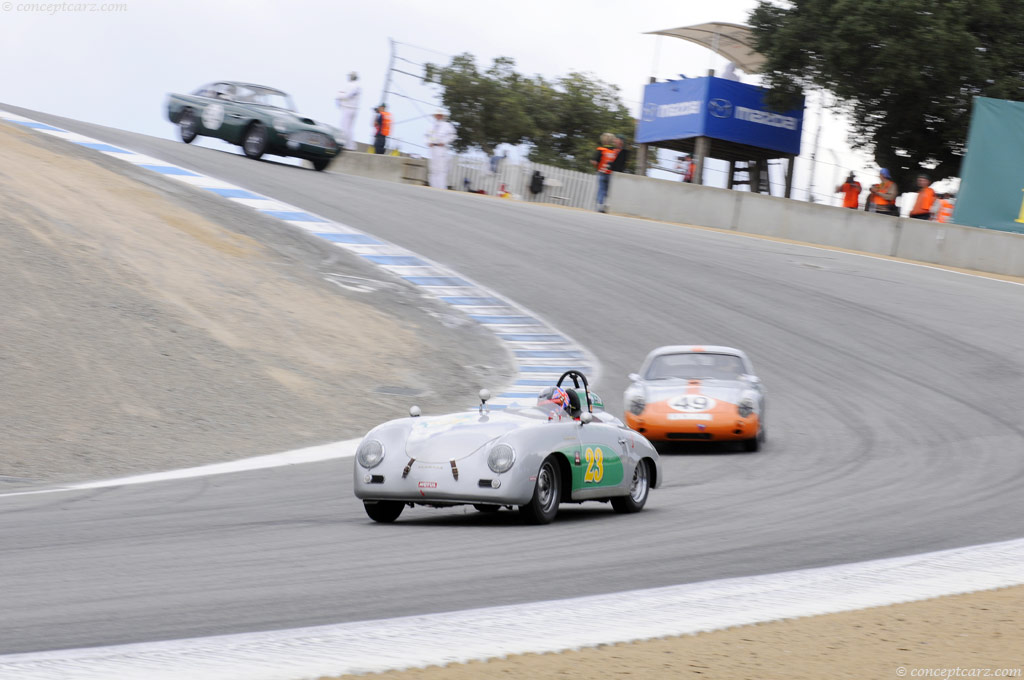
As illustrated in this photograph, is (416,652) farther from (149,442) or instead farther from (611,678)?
(149,442)

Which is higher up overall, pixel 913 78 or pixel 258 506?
pixel 913 78

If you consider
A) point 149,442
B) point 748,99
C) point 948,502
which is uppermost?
point 748,99

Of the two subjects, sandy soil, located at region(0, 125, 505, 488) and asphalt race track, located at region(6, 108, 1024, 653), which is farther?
sandy soil, located at region(0, 125, 505, 488)

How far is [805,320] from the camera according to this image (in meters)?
20.0

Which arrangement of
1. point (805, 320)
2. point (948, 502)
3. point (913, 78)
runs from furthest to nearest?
point (913, 78)
point (805, 320)
point (948, 502)

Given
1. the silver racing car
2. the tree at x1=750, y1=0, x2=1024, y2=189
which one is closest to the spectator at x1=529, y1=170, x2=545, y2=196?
the tree at x1=750, y1=0, x2=1024, y2=189

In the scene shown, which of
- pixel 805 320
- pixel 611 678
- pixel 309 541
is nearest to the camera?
pixel 611 678

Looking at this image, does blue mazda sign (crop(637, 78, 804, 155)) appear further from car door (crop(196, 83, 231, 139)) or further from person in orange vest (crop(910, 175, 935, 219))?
car door (crop(196, 83, 231, 139))

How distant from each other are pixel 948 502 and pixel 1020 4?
931 inches

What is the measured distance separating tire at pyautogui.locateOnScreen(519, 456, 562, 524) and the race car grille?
1979cm

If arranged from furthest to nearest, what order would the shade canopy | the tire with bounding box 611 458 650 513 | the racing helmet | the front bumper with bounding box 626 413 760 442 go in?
the shade canopy < the front bumper with bounding box 626 413 760 442 < the tire with bounding box 611 458 650 513 < the racing helmet

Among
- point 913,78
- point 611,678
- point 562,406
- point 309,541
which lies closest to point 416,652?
point 611,678

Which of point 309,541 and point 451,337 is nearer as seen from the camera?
point 309,541

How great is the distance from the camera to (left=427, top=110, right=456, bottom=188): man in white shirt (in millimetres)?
33259
